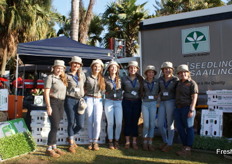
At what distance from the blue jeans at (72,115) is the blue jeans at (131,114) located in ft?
2.67

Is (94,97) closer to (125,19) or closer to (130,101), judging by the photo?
(130,101)

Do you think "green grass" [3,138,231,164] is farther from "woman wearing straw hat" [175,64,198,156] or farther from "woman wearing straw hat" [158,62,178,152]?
"woman wearing straw hat" [158,62,178,152]

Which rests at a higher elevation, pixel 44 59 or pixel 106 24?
pixel 106 24

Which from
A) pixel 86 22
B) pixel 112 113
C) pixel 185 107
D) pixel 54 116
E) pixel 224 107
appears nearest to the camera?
pixel 54 116

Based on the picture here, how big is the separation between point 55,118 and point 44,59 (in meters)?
4.00

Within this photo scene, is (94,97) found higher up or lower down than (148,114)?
higher up

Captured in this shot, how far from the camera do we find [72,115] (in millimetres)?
4043

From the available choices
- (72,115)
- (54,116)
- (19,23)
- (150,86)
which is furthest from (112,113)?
(19,23)

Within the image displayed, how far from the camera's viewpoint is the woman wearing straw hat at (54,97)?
3.69 meters

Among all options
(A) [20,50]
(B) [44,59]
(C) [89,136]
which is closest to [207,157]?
(C) [89,136]

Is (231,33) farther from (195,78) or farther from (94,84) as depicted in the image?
(94,84)

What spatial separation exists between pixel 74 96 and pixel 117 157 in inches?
48.2

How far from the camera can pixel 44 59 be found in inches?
289

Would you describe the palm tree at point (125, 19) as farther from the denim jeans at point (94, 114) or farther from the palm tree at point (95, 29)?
the denim jeans at point (94, 114)
